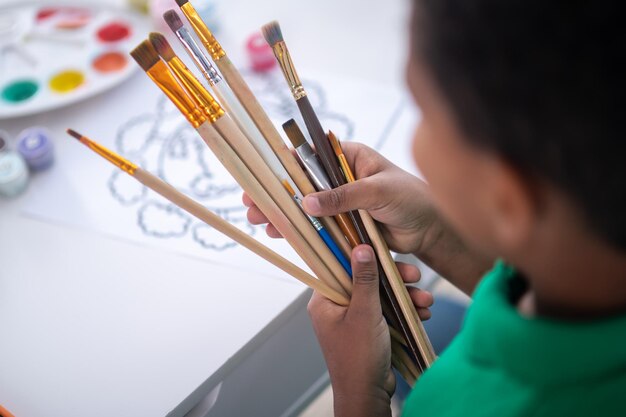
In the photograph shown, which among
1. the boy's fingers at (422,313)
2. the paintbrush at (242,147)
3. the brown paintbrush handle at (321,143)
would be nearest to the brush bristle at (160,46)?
the paintbrush at (242,147)

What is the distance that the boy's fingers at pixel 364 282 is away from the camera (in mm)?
547

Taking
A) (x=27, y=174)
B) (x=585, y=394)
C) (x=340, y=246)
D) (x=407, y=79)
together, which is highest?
(x=27, y=174)

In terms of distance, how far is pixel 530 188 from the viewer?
33 cm

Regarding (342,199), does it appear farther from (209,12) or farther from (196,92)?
(209,12)

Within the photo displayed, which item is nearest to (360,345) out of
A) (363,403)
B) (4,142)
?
(363,403)

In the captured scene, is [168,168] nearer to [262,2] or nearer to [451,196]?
[262,2]

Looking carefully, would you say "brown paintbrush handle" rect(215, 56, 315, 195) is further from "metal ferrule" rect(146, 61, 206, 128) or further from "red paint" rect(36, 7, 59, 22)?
"red paint" rect(36, 7, 59, 22)

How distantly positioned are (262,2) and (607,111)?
0.77m

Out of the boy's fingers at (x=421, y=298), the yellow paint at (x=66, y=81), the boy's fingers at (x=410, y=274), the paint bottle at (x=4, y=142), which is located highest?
the yellow paint at (x=66, y=81)

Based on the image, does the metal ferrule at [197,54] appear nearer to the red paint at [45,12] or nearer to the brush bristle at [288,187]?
the brush bristle at [288,187]

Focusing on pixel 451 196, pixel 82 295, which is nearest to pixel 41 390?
pixel 82 295

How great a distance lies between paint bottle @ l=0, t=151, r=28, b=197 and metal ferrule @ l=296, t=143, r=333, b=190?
14.3 inches

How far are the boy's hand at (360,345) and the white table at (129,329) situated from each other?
7 centimetres

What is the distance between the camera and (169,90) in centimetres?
48
